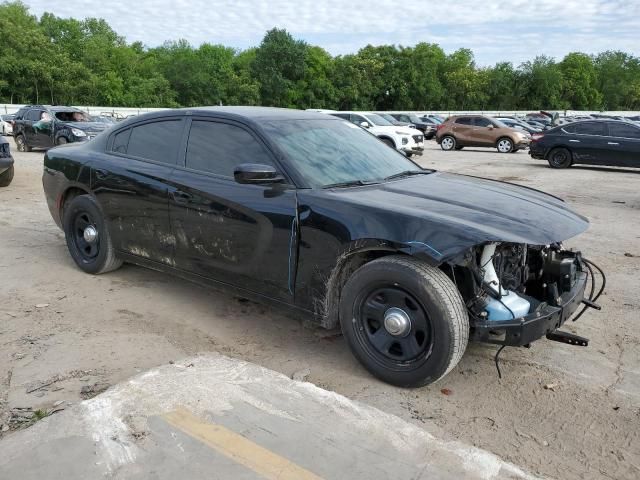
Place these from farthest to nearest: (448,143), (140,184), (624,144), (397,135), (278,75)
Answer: (278,75), (448,143), (397,135), (624,144), (140,184)

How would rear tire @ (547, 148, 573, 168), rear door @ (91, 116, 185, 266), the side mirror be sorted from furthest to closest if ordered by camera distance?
rear tire @ (547, 148, 573, 168), rear door @ (91, 116, 185, 266), the side mirror

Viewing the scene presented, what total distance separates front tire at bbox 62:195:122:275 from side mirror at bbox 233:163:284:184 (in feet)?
6.65

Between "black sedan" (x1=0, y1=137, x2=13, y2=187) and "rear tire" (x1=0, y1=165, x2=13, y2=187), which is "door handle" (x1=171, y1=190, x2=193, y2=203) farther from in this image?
"rear tire" (x1=0, y1=165, x2=13, y2=187)

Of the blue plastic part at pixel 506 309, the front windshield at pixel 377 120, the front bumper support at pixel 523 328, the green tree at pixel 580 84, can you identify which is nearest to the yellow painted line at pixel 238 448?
the front bumper support at pixel 523 328

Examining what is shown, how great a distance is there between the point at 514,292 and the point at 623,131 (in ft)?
49.8

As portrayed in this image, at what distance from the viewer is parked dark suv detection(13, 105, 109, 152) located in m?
17.2

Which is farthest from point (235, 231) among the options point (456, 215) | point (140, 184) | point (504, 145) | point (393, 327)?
point (504, 145)

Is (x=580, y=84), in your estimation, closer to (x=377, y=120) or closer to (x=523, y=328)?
(x=377, y=120)

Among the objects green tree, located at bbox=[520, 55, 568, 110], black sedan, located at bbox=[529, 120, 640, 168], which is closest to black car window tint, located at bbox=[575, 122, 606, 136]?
black sedan, located at bbox=[529, 120, 640, 168]

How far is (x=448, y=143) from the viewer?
2562 centimetres

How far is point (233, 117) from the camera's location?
A: 14.4 ft

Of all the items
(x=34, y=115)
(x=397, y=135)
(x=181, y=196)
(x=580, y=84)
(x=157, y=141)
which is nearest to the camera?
(x=181, y=196)

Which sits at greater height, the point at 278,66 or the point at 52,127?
the point at 278,66

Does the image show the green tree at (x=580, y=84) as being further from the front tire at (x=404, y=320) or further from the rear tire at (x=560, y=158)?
the front tire at (x=404, y=320)
